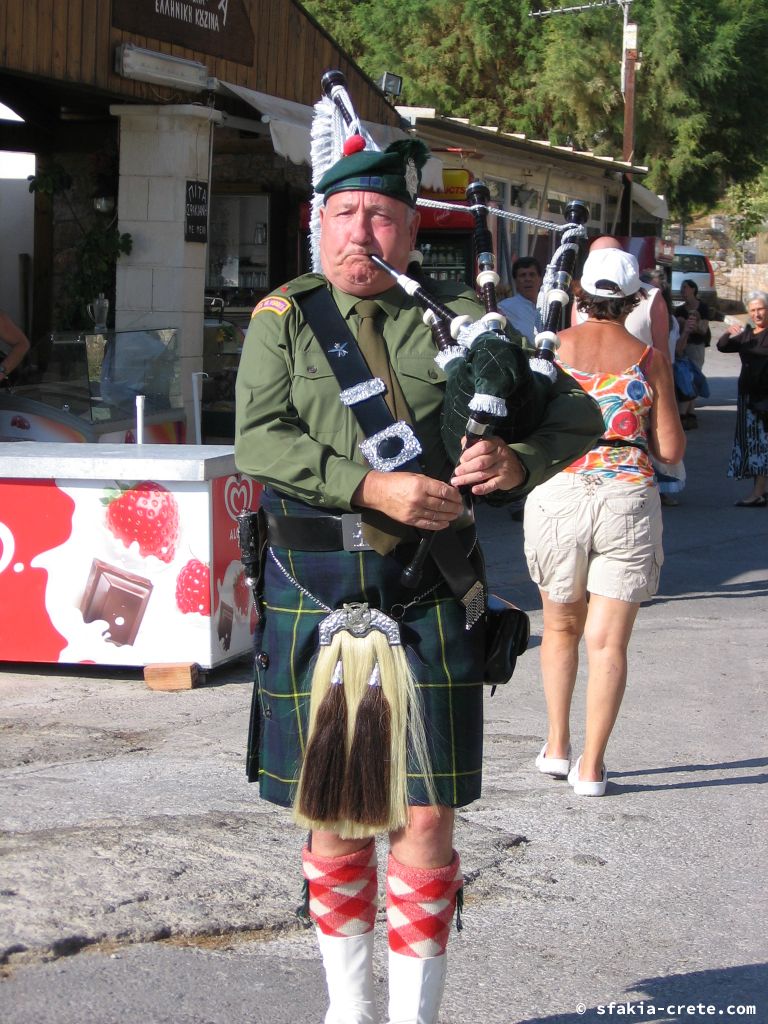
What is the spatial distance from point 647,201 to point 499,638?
749 inches

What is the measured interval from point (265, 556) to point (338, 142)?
0.95 meters

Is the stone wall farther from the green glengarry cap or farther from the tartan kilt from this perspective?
the tartan kilt

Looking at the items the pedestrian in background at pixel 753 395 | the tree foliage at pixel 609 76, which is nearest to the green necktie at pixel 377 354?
the pedestrian in background at pixel 753 395

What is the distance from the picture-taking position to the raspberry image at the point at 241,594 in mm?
5879

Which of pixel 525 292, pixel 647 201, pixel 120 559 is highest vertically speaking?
Answer: pixel 647 201

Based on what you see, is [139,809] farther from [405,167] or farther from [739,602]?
[739,602]

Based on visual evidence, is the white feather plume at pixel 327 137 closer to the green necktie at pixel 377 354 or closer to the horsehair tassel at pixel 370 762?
the green necktie at pixel 377 354

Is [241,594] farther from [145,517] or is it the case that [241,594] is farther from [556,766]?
[556,766]

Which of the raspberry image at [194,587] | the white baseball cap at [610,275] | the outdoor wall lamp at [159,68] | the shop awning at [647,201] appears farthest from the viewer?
the shop awning at [647,201]

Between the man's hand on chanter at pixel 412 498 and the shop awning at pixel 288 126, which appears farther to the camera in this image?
the shop awning at pixel 288 126

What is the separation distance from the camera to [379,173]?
2.74 meters

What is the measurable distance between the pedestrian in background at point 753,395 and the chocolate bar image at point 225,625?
6.50m

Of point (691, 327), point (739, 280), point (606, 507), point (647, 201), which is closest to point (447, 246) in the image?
point (691, 327)

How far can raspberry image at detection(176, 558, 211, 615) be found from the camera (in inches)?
225
